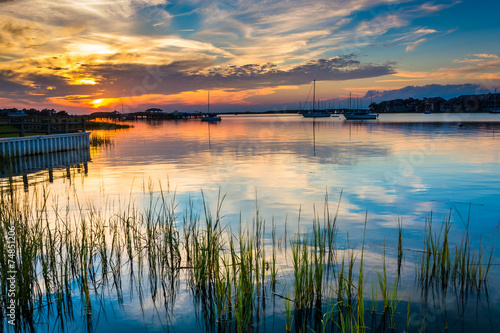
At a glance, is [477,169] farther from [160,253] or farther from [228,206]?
[160,253]

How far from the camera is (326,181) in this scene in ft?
60.3

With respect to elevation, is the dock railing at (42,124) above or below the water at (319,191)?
above

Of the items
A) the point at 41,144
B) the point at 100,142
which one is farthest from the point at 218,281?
the point at 100,142

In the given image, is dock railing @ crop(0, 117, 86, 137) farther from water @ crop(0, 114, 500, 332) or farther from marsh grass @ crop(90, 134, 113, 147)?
water @ crop(0, 114, 500, 332)

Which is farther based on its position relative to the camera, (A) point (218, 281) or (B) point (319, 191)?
(B) point (319, 191)

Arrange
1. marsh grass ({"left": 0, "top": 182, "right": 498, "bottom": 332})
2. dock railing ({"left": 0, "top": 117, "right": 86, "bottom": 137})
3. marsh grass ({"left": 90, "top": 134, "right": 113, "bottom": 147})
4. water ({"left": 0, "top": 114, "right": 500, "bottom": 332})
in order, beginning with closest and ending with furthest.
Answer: marsh grass ({"left": 0, "top": 182, "right": 498, "bottom": 332}) → water ({"left": 0, "top": 114, "right": 500, "bottom": 332}) → dock railing ({"left": 0, "top": 117, "right": 86, "bottom": 137}) → marsh grass ({"left": 90, "top": 134, "right": 113, "bottom": 147})

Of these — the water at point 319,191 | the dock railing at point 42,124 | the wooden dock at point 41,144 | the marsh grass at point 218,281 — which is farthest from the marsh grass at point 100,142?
the marsh grass at point 218,281

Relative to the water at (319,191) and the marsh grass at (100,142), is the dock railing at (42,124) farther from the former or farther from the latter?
the water at (319,191)

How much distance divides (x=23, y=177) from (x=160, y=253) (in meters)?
14.6

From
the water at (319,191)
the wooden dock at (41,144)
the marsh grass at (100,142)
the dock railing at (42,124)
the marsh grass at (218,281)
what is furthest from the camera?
the marsh grass at (100,142)

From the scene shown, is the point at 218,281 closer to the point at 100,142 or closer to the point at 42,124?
the point at 42,124

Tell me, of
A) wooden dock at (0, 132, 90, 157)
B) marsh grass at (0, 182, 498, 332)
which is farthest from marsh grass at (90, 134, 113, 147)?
marsh grass at (0, 182, 498, 332)

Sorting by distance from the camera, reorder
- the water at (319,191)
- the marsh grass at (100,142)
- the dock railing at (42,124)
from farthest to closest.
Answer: the marsh grass at (100,142) → the dock railing at (42,124) → the water at (319,191)

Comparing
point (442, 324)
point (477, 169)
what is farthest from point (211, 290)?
point (477, 169)
